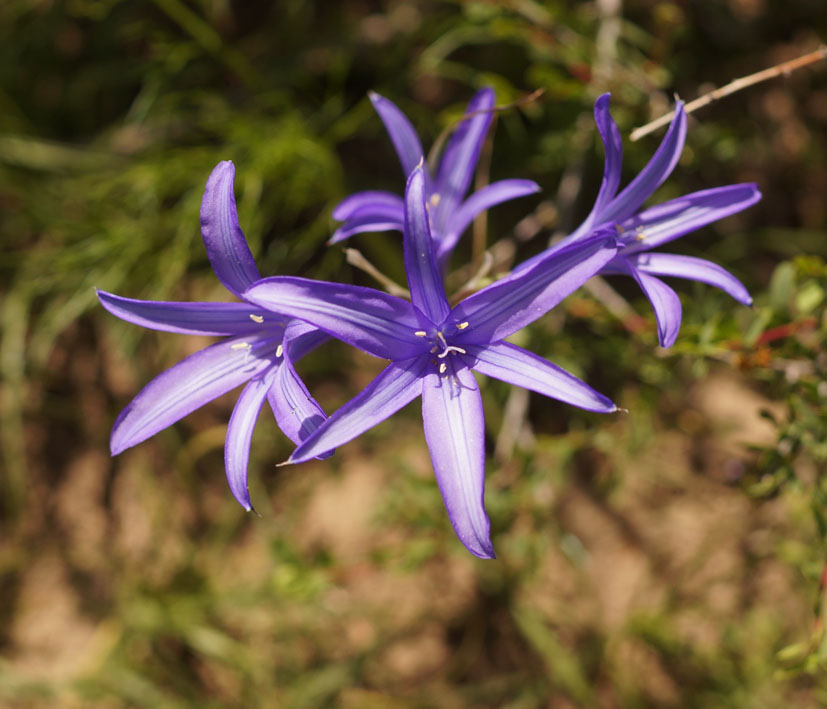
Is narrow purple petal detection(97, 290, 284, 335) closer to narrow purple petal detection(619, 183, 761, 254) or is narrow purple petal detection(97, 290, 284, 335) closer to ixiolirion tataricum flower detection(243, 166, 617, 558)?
ixiolirion tataricum flower detection(243, 166, 617, 558)

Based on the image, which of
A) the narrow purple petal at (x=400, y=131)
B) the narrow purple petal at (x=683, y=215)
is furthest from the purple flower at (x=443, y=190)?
the narrow purple petal at (x=683, y=215)

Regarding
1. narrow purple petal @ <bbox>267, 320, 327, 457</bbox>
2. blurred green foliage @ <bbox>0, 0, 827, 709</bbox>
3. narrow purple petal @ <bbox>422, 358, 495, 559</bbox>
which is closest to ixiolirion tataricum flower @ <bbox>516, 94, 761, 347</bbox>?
narrow purple petal @ <bbox>422, 358, 495, 559</bbox>

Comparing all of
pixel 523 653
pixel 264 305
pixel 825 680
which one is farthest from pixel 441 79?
pixel 825 680

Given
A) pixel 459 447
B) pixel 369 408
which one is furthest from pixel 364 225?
pixel 459 447

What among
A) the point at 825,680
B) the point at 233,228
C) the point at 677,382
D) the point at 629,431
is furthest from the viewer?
the point at 677,382

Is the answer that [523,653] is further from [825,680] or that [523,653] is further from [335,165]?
[335,165]

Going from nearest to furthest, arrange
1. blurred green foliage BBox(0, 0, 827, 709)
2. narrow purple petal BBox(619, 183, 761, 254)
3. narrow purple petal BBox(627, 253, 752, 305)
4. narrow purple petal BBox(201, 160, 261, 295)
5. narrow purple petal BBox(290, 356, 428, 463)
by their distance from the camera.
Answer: narrow purple petal BBox(290, 356, 428, 463) → narrow purple petal BBox(201, 160, 261, 295) → narrow purple petal BBox(627, 253, 752, 305) → narrow purple petal BBox(619, 183, 761, 254) → blurred green foliage BBox(0, 0, 827, 709)
